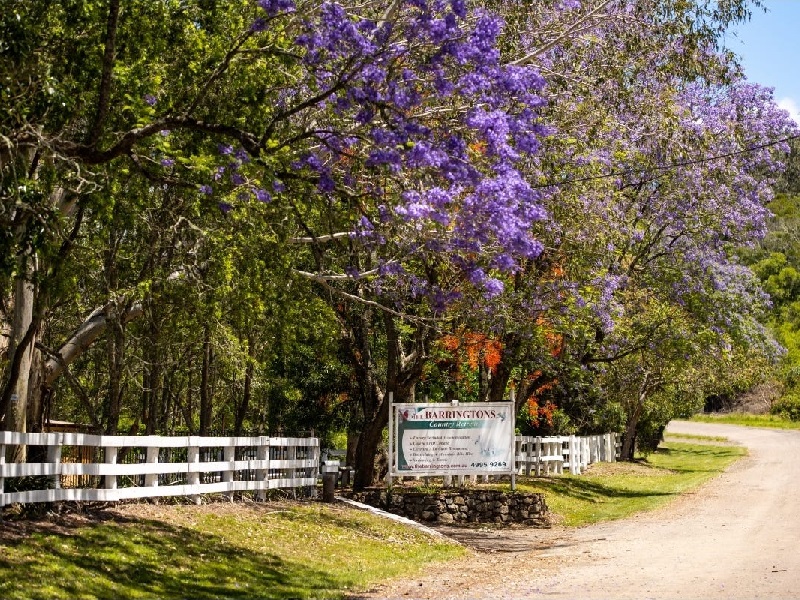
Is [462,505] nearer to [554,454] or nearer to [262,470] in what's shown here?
[262,470]

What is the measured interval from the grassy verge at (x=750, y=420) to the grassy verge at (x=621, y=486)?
33.0 meters

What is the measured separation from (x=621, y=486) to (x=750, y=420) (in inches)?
2328

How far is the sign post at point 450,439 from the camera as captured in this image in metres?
24.8

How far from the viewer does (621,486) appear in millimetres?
36500

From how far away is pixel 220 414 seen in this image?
150 ft

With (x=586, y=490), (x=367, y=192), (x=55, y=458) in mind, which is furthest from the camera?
(x=586, y=490)

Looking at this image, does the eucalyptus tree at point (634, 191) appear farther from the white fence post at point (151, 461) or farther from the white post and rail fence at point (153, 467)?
the white fence post at point (151, 461)

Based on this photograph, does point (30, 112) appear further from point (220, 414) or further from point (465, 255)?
point (220, 414)

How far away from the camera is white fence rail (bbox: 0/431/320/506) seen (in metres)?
14.6

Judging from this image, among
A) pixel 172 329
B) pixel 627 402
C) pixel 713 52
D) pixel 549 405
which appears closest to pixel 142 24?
pixel 172 329

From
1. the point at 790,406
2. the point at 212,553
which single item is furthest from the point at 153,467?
the point at 790,406

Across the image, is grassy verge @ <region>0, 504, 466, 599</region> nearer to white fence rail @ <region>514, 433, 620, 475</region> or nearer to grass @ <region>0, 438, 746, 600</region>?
grass @ <region>0, 438, 746, 600</region>

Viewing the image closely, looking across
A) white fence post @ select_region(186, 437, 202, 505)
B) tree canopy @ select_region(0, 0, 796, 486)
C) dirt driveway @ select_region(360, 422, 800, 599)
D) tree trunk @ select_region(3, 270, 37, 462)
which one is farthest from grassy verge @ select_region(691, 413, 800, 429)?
tree trunk @ select_region(3, 270, 37, 462)

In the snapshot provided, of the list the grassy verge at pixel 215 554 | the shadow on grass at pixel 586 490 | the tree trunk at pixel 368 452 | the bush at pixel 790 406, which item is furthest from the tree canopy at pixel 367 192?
the bush at pixel 790 406
